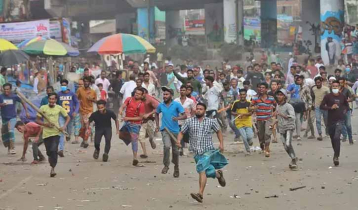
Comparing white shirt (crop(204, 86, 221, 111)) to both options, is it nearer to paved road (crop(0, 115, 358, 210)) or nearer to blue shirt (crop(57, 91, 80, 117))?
paved road (crop(0, 115, 358, 210))

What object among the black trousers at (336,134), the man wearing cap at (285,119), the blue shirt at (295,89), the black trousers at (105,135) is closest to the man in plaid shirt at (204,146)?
the man wearing cap at (285,119)

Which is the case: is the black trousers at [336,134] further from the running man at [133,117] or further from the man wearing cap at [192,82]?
the man wearing cap at [192,82]

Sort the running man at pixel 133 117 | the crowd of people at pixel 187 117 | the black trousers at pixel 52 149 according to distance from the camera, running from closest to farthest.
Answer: the crowd of people at pixel 187 117, the black trousers at pixel 52 149, the running man at pixel 133 117

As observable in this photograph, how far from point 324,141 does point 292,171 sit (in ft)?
17.0

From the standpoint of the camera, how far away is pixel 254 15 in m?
78.6

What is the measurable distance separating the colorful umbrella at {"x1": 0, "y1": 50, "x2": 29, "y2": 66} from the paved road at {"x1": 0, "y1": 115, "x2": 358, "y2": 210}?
7.94 meters

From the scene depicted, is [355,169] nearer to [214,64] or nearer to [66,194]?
[66,194]

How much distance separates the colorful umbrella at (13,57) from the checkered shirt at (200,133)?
44.4 ft

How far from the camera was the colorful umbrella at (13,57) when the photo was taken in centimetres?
2273

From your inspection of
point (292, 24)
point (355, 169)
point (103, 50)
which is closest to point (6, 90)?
point (103, 50)

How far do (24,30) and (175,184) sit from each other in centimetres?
2422

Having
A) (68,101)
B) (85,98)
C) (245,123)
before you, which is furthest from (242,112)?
(85,98)

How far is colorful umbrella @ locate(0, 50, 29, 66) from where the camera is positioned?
22.7 meters

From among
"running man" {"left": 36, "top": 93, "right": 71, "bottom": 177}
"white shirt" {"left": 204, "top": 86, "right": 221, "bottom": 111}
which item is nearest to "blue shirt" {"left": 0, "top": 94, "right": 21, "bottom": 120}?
"running man" {"left": 36, "top": 93, "right": 71, "bottom": 177}
